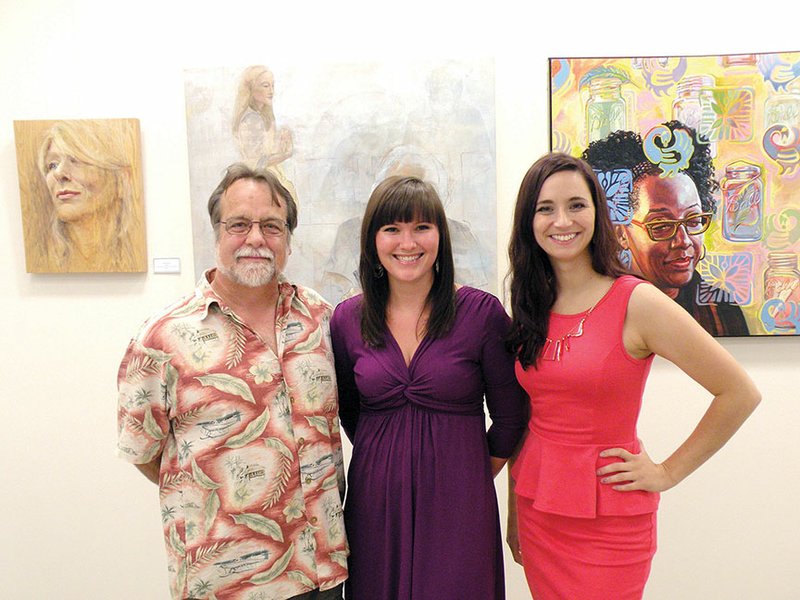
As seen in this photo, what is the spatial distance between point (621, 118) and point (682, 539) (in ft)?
6.04

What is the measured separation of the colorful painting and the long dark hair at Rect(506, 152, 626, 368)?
3.24 ft

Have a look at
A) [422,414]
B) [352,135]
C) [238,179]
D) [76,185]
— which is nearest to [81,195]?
[76,185]

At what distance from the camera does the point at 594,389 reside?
138cm

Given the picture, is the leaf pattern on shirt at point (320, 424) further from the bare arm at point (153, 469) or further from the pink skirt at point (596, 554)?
the pink skirt at point (596, 554)

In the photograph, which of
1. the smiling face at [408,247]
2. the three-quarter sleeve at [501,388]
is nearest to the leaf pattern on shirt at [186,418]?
the smiling face at [408,247]

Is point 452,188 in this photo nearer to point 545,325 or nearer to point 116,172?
point 545,325

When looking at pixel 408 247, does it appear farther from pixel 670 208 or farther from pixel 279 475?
pixel 670 208

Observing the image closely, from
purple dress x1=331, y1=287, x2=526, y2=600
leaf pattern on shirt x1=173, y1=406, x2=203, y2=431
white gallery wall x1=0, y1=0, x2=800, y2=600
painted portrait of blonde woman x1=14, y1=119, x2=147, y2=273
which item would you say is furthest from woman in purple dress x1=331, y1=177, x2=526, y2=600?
painted portrait of blonde woman x1=14, y1=119, x2=147, y2=273

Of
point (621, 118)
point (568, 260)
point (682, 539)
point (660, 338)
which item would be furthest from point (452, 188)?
point (682, 539)

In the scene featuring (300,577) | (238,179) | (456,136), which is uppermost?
(456,136)

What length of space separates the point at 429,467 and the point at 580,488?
376mm

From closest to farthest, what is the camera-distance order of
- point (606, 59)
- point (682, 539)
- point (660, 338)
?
point (660, 338), point (606, 59), point (682, 539)

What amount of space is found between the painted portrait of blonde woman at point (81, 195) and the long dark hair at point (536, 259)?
173 cm

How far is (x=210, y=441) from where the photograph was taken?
53.9 inches
